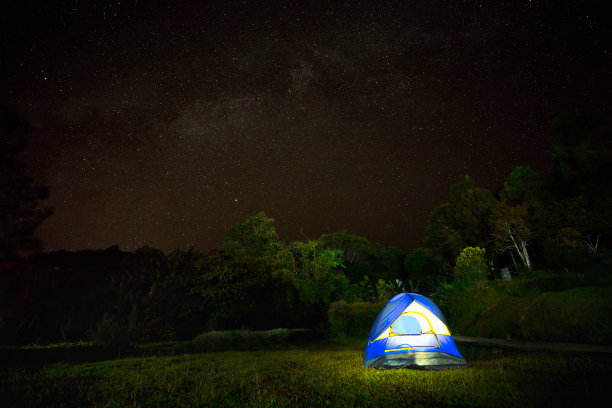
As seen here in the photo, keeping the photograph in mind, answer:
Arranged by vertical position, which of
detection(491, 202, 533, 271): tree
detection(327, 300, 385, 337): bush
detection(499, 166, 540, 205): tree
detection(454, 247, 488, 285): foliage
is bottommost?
A: detection(327, 300, 385, 337): bush

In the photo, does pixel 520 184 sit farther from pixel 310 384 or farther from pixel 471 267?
pixel 310 384

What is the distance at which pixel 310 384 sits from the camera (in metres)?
5.81

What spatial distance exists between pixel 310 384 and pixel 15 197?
2003cm

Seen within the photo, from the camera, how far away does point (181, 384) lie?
19.5 feet

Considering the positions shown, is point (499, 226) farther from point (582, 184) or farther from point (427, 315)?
point (427, 315)

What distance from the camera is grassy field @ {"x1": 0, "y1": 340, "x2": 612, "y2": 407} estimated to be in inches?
184

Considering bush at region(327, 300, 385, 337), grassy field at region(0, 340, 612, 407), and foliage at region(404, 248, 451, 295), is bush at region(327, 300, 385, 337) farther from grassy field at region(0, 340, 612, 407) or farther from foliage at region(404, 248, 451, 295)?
foliage at region(404, 248, 451, 295)

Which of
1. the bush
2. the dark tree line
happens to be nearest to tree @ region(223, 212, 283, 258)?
the dark tree line

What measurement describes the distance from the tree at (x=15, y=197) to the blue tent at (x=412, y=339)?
1871cm

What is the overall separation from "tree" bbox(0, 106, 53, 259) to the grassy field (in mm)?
12361

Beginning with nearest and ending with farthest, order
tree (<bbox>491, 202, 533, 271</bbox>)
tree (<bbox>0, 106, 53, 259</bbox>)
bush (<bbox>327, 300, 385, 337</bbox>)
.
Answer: tree (<bbox>0, 106, 53, 259</bbox>) → bush (<bbox>327, 300, 385, 337</bbox>) → tree (<bbox>491, 202, 533, 271</bbox>)

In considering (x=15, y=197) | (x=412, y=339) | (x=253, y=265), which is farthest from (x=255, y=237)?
(x=412, y=339)

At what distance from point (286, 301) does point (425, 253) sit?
70.2ft

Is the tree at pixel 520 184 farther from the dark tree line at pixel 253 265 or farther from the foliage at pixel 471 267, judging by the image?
the foliage at pixel 471 267
